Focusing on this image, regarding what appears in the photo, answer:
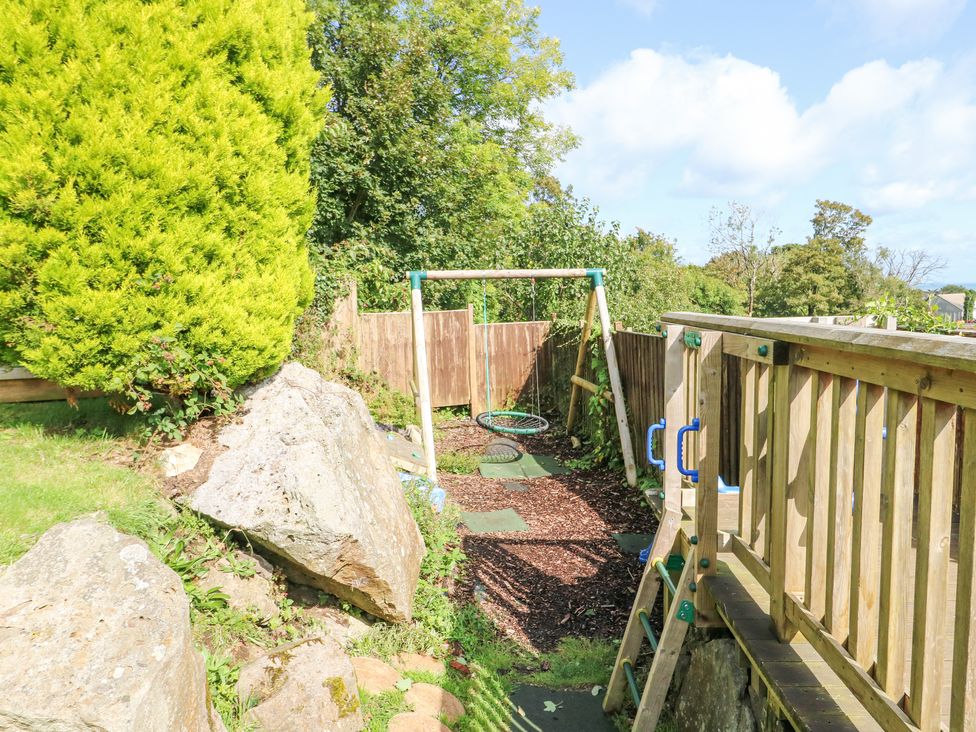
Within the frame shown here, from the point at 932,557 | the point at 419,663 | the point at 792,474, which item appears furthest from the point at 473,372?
the point at 932,557

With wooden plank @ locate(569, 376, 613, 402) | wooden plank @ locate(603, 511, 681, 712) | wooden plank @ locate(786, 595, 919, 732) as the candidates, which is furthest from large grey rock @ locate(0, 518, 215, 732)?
wooden plank @ locate(569, 376, 613, 402)

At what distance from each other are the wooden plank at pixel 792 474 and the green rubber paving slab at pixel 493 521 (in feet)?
13.8

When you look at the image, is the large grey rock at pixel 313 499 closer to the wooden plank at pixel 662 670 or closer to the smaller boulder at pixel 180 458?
the smaller boulder at pixel 180 458

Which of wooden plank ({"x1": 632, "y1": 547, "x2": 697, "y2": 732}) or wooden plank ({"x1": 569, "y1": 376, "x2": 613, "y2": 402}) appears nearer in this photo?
wooden plank ({"x1": 632, "y1": 547, "x2": 697, "y2": 732})

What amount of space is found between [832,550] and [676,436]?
1726mm

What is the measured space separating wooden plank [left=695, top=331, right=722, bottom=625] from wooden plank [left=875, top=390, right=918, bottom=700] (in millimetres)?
1182

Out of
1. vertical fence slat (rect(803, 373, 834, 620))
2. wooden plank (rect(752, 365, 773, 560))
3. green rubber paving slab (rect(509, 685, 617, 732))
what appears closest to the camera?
vertical fence slat (rect(803, 373, 834, 620))

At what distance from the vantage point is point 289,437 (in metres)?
3.88

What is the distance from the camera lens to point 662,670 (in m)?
3.13

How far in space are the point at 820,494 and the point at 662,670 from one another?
156cm

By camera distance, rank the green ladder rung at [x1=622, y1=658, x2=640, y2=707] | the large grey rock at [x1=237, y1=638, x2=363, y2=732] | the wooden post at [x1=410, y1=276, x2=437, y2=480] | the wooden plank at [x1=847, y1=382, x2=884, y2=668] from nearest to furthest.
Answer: the wooden plank at [x1=847, y1=382, x2=884, y2=668] → the large grey rock at [x1=237, y1=638, x2=363, y2=732] → the green ladder rung at [x1=622, y1=658, x2=640, y2=707] → the wooden post at [x1=410, y1=276, x2=437, y2=480]

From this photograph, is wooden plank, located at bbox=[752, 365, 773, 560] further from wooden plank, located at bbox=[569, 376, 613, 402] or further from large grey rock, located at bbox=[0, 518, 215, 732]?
wooden plank, located at bbox=[569, 376, 613, 402]

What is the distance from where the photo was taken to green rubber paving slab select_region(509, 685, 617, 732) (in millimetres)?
3574

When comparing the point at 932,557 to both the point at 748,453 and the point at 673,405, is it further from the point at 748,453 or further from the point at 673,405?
the point at 673,405
